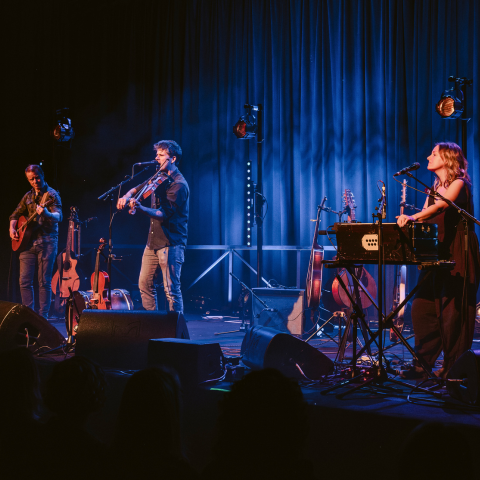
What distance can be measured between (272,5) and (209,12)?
126cm

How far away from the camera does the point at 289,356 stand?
3844 mm

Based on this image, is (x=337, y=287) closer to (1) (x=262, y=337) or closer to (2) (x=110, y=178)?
(1) (x=262, y=337)

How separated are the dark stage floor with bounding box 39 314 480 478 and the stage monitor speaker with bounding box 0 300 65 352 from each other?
134 cm

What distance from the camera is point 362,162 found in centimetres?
805

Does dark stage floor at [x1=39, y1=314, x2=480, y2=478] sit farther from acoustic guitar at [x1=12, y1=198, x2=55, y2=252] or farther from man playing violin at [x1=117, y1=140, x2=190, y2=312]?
acoustic guitar at [x1=12, y1=198, x2=55, y2=252]

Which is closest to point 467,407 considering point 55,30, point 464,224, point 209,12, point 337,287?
point 464,224

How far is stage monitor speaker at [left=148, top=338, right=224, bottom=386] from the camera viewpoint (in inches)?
144

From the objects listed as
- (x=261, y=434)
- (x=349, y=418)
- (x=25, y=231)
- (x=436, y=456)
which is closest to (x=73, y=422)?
(x=261, y=434)

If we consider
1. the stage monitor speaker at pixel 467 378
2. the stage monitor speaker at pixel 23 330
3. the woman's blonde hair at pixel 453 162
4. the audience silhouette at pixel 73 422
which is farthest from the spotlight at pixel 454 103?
the audience silhouette at pixel 73 422

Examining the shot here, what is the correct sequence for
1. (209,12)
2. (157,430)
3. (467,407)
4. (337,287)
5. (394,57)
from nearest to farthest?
(157,430), (467,407), (337,287), (394,57), (209,12)

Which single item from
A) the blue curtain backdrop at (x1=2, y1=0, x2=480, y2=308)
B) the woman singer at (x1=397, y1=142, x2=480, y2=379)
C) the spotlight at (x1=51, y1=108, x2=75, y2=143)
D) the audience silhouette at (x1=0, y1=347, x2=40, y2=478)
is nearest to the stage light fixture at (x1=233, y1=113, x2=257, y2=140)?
the blue curtain backdrop at (x1=2, y1=0, x2=480, y2=308)

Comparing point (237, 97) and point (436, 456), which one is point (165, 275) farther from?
point (237, 97)

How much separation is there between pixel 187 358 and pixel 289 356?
2.41ft

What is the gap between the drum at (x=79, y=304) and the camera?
16.9 ft
